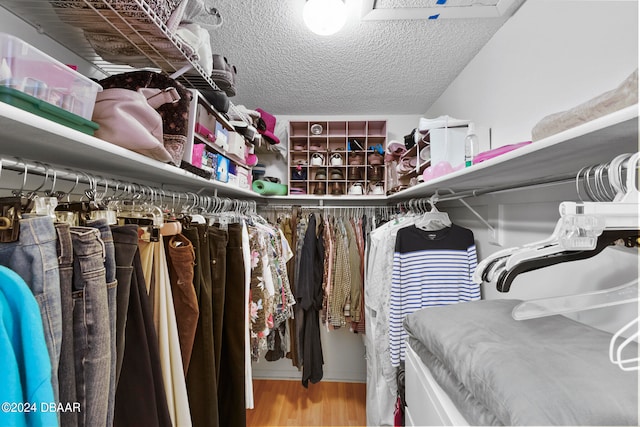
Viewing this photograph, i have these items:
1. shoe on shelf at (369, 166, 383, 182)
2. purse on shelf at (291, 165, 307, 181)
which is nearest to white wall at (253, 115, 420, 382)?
purse on shelf at (291, 165, 307, 181)

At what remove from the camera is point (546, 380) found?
43 cm

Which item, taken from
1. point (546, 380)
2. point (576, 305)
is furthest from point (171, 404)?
point (576, 305)

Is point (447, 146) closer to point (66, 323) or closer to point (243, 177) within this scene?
point (243, 177)

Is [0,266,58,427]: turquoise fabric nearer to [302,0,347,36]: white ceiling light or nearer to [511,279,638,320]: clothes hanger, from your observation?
[511,279,638,320]: clothes hanger

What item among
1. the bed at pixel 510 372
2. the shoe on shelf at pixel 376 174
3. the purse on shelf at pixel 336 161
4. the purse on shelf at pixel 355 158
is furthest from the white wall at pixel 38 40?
the shoe on shelf at pixel 376 174

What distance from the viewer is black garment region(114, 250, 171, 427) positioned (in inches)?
25.4

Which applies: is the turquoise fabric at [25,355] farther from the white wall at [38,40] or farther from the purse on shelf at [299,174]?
the purse on shelf at [299,174]

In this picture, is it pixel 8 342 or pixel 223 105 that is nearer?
pixel 8 342

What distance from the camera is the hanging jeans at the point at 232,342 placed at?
43.1 inches

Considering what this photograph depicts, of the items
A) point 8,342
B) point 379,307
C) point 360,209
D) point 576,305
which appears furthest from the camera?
point 360,209

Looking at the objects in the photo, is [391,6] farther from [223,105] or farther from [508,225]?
[508,225]

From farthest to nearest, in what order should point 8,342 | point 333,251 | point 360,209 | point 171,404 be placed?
point 360,209 < point 333,251 < point 171,404 < point 8,342

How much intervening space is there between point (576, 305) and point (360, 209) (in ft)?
6.19

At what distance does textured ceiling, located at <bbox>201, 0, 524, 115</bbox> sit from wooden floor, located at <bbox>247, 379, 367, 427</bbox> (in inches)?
87.9
